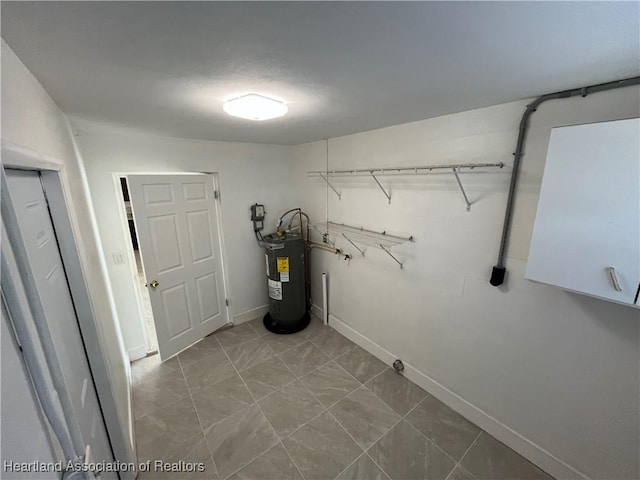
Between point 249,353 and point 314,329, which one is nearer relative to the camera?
point 249,353

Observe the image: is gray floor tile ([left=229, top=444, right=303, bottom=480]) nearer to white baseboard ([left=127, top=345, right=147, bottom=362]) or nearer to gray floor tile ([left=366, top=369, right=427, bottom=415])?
gray floor tile ([left=366, top=369, right=427, bottom=415])

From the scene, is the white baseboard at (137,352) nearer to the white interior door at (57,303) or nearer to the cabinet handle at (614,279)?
the white interior door at (57,303)

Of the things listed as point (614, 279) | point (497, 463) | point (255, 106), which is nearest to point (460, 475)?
point (497, 463)

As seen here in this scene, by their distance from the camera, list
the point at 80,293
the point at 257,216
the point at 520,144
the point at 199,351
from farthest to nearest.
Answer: the point at 257,216 → the point at 199,351 → the point at 520,144 → the point at 80,293

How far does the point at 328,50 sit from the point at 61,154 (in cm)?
145

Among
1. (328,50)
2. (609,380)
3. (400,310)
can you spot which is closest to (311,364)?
(400,310)

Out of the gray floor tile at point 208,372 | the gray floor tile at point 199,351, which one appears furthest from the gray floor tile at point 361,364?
the gray floor tile at point 199,351

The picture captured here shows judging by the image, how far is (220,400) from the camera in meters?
2.14

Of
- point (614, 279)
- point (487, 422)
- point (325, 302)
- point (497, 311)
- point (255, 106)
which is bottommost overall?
point (487, 422)

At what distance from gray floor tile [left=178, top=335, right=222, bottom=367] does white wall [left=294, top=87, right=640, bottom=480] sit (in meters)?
1.89

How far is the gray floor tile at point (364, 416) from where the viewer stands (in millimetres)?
1827

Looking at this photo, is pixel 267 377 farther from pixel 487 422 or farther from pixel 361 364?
pixel 487 422

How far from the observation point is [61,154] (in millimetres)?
1278

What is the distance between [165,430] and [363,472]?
1481 mm
